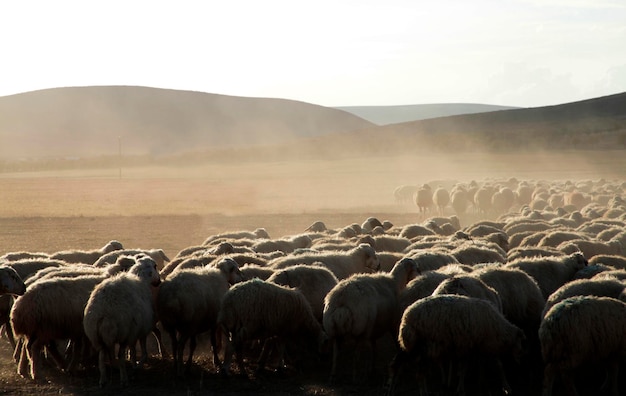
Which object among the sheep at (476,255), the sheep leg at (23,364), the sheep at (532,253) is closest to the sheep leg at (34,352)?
the sheep leg at (23,364)

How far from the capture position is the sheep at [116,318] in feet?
32.4

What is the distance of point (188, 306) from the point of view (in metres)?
10.5

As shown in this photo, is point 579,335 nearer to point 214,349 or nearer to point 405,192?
point 214,349

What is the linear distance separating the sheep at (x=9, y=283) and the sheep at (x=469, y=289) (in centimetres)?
631

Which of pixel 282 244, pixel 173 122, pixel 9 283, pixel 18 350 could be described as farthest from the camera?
pixel 173 122

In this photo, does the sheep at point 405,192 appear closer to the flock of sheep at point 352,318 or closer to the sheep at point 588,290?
the flock of sheep at point 352,318

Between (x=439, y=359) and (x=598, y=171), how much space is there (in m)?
59.7

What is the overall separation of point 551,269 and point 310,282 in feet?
12.7

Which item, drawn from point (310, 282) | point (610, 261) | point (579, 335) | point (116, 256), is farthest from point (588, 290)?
point (116, 256)

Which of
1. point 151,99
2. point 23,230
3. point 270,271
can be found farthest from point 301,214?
point 151,99

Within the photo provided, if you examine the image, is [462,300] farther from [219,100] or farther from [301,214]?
[219,100]

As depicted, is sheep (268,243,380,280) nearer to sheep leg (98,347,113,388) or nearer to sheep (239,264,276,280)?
sheep (239,264,276,280)

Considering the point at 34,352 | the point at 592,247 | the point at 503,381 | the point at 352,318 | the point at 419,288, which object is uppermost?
the point at 592,247

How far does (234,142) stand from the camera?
522ft
